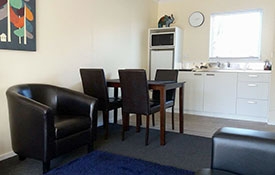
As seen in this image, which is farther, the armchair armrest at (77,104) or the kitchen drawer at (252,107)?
the kitchen drawer at (252,107)

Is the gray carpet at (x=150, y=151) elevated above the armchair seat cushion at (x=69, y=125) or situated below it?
below

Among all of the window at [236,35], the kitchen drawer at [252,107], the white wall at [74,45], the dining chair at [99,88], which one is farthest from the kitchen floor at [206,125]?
the window at [236,35]

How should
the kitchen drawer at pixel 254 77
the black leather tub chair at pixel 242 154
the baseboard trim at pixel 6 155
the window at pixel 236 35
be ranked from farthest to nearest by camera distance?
the window at pixel 236 35
the kitchen drawer at pixel 254 77
the baseboard trim at pixel 6 155
the black leather tub chair at pixel 242 154

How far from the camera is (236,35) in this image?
495cm

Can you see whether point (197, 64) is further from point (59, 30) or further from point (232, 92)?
point (59, 30)

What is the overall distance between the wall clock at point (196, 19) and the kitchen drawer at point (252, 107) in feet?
6.07

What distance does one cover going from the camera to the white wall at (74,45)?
2.57m

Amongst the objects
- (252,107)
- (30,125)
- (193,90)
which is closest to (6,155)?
(30,125)

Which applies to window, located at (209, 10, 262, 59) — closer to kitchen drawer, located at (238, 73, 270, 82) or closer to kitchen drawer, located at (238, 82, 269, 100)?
kitchen drawer, located at (238, 73, 270, 82)

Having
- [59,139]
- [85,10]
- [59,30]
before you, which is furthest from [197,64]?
[59,139]

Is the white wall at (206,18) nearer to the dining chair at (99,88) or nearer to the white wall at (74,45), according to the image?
the white wall at (74,45)

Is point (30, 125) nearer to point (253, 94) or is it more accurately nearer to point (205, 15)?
point (253, 94)

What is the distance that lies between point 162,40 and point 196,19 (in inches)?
34.5

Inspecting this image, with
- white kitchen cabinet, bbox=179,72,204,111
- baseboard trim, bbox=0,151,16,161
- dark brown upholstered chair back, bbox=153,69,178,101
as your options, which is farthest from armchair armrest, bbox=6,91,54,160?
white kitchen cabinet, bbox=179,72,204,111
